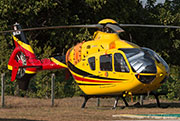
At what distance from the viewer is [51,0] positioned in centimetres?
3553

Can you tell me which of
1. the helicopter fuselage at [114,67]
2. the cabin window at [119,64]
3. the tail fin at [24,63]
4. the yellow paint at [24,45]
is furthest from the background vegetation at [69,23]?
the cabin window at [119,64]

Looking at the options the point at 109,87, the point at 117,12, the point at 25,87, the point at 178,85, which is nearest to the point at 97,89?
the point at 109,87

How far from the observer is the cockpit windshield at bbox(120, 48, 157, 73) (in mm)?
19766

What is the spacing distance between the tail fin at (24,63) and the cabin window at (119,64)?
4.58 m

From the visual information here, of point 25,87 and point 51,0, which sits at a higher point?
point 51,0

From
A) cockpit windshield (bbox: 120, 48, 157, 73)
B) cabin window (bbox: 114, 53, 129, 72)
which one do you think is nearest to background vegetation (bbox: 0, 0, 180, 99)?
cabin window (bbox: 114, 53, 129, 72)

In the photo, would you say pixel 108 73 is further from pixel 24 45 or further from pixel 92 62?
pixel 24 45

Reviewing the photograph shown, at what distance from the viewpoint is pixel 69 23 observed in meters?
37.5

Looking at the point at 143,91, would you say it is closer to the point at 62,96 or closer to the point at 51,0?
the point at 62,96

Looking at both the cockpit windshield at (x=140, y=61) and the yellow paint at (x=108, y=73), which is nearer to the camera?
the cockpit windshield at (x=140, y=61)

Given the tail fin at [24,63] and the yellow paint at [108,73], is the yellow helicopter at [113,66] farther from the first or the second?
the tail fin at [24,63]

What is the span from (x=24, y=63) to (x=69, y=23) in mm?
12295

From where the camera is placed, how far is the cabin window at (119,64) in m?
20.2

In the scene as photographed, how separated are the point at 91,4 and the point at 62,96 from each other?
33.5ft
